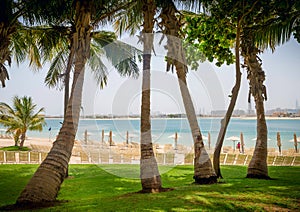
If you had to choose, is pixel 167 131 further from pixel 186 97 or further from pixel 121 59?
pixel 186 97

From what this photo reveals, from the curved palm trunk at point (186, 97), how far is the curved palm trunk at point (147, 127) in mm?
1107

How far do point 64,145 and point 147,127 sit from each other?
6.91 feet

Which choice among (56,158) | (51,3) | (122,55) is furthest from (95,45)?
(56,158)

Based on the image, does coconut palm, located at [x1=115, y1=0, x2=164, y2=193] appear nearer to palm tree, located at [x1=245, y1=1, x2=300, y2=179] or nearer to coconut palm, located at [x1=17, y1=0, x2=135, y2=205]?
coconut palm, located at [x1=17, y1=0, x2=135, y2=205]

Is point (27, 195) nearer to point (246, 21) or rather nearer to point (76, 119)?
point (76, 119)

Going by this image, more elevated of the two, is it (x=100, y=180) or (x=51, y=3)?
(x=51, y=3)

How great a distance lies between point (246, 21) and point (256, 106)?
10.1 feet

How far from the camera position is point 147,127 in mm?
7133

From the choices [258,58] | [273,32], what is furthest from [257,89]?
[273,32]

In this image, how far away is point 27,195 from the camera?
212 inches

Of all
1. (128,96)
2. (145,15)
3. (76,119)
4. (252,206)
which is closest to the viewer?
(252,206)

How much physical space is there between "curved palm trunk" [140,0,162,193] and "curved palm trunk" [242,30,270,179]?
13.0 feet

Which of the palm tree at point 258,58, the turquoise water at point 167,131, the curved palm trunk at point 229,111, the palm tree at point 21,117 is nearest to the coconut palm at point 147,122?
the turquoise water at point 167,131

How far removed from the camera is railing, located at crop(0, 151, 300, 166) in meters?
15.6
